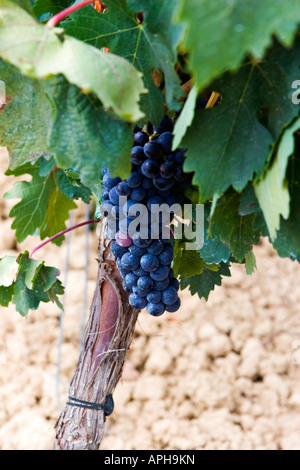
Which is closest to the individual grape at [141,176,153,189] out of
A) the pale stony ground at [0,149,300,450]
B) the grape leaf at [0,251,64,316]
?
the grape leaf at [0,251,64,316]

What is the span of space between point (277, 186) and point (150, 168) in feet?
0.62

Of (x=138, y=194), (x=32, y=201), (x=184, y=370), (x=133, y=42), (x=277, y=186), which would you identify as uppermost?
(x=184, y=370)

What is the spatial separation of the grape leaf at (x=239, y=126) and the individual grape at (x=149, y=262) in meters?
0.18

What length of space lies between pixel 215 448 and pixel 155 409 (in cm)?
31

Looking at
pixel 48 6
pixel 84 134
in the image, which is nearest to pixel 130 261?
pixel 84 134

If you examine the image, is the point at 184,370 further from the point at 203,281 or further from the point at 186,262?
the point at 186,262

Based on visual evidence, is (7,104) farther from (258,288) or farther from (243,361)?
(258,288)

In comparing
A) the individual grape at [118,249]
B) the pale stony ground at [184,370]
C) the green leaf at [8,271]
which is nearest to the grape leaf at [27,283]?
the green leaf at [8,271]

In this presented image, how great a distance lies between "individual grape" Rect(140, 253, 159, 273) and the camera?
67 centimetres

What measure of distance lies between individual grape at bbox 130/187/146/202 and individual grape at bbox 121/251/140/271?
89 mm

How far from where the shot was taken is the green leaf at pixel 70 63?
1.39ft

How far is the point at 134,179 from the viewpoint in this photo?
0.62 meters

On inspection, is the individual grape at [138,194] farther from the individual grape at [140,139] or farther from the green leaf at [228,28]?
the green leaf at [228,28]
